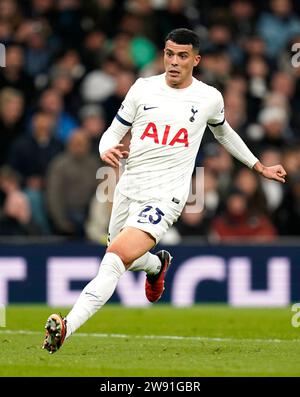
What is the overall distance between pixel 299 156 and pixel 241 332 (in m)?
6.01

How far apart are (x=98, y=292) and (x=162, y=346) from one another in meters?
1.27

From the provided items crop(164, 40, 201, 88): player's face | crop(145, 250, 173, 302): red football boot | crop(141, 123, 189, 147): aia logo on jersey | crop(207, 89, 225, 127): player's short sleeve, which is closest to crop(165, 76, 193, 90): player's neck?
crop(164, 40, 201, 88): player's face

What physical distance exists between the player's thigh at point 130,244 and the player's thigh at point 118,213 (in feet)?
1.98

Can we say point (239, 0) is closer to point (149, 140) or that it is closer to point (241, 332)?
point (241, 332)

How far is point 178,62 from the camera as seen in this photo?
10234 mm

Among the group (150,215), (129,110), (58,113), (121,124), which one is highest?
(58,113)

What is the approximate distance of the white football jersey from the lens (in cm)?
1020

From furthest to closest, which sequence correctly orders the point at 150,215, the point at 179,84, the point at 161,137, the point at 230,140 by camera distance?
the point at 230,140, the point at 179,84, the point at 161,137, the point at 150,215

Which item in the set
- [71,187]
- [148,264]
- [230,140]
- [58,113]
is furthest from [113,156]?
[58,113]

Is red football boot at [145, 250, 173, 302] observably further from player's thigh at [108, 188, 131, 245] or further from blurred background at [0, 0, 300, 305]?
blurred background at [0, 0, 300, 305]

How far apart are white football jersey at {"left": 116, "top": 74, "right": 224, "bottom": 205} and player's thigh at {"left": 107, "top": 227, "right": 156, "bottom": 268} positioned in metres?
0.46

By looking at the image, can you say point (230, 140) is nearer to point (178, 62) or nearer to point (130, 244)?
point (178, 62)

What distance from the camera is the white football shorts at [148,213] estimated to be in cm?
991

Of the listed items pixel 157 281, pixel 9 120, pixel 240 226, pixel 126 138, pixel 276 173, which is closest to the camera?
pixel 276 173
